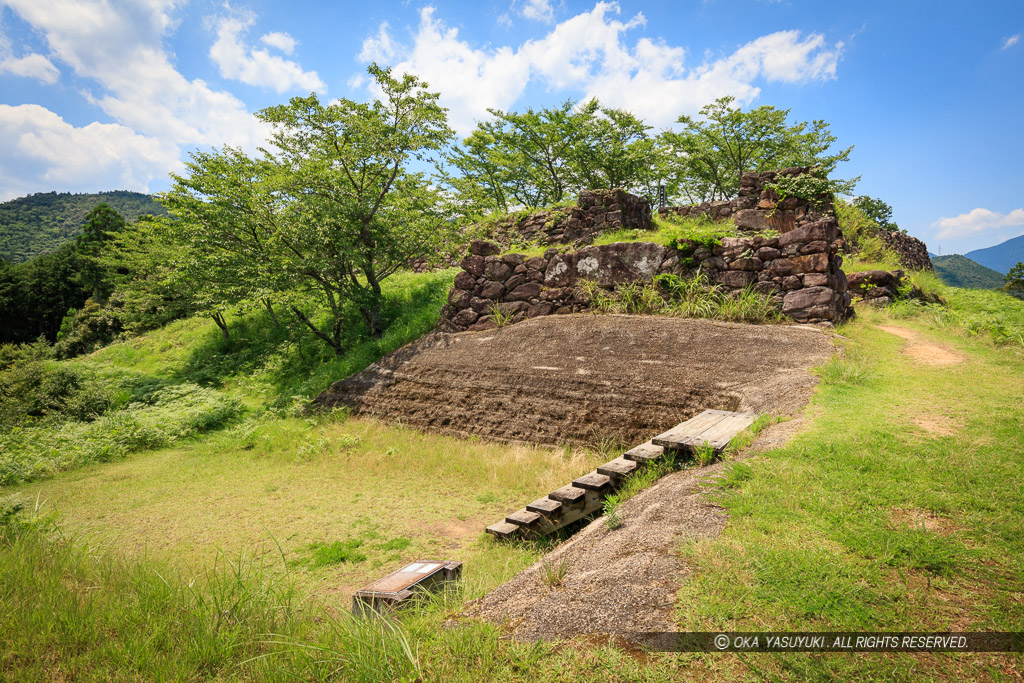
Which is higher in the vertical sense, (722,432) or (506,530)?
(722,432)

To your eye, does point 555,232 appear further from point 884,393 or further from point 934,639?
point 934,639

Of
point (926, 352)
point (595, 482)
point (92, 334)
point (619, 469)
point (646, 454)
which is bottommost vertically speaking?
point (595, 482)

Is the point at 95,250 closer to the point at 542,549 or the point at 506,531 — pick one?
the point at 506,531

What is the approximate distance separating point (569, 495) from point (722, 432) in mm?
1890

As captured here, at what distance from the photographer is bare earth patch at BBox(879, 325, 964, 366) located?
689 cm

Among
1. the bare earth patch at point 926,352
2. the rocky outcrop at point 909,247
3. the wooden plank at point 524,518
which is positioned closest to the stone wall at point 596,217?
the bare earth patch at point 926,352

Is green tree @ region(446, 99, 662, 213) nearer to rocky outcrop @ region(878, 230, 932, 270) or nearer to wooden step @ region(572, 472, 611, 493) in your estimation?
rocky outcrop @ region(878, 230, 932, 270)

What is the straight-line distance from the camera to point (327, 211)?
12.6m

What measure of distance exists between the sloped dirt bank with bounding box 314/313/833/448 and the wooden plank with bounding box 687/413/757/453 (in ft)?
1.62

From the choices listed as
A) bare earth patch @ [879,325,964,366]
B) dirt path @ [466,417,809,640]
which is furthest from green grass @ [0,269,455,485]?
bare earth patch @ [879,325,964,366]

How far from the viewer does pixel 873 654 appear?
2076 millimetres

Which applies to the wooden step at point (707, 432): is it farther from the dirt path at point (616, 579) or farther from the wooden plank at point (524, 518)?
the wooden plank at point (524, 518)

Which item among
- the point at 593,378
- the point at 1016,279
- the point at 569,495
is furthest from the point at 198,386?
the point at 1016,279

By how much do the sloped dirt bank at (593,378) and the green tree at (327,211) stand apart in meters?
4.00
